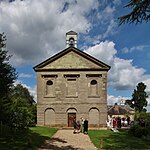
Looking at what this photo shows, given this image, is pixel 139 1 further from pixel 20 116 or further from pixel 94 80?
pixel 94 80

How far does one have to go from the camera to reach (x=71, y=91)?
128ft

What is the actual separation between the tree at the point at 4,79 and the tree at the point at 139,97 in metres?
66.7

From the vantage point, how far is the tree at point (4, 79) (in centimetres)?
2113

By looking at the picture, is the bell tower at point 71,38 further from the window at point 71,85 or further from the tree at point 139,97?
the tree at point 139,97

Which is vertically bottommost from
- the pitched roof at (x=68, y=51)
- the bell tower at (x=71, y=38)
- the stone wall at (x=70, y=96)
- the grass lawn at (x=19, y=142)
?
the grass lawn at (x=19, y=142)

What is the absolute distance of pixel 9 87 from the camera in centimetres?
2253

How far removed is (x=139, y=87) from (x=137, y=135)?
63.6 metres

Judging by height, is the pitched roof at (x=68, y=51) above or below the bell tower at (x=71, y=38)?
below

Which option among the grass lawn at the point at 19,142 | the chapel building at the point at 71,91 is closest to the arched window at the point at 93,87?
the chapel building at the point at 71,91

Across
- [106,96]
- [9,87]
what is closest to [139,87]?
[106,96]

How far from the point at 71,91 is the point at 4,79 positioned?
718 inches

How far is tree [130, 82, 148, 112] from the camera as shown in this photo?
84.8m

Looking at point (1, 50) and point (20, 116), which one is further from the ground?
point (1, 50)

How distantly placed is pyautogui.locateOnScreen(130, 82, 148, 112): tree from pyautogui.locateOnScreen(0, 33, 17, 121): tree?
66694 mm
